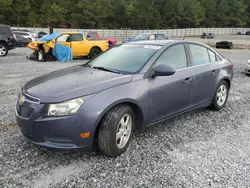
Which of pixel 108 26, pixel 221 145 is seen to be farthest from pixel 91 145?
pixel 108 26

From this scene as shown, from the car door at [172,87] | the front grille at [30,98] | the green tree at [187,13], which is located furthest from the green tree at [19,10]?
the front grille at [30,98]

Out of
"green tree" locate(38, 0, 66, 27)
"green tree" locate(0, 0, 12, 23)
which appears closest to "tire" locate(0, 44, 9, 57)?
"green tree" locate(0, 0, 12, 23)

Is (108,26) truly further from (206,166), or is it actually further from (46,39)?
(206,166)

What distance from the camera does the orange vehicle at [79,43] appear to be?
12.5 m

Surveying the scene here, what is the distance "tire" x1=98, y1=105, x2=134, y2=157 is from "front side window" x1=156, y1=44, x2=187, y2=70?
1027 mm

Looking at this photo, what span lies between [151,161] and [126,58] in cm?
164

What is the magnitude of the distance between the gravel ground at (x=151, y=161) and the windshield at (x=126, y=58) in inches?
42.7

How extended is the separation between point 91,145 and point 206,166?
1.43m

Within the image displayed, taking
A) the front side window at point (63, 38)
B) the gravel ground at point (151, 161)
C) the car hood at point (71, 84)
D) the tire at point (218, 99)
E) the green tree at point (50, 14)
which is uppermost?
the green tree at point (50, 14)

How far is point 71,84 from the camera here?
304cm

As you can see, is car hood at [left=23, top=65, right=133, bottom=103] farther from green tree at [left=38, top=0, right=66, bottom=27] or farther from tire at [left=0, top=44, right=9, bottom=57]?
green tree at [left=38, top=0, right=66, bottom=27]

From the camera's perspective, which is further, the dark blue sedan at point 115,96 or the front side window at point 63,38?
the front side window at point 63,38

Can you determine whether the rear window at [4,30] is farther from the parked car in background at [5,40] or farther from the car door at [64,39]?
the car door at [64,39]

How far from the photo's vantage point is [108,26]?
6619 centimetres
